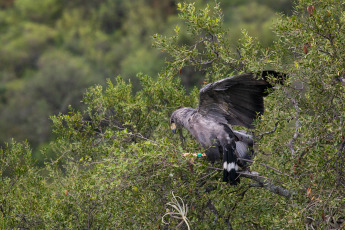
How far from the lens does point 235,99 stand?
6855 mm

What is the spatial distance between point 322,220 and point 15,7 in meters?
60.3

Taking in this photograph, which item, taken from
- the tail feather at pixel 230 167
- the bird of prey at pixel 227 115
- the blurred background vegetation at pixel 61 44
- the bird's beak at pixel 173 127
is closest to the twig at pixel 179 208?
the tail feather at pixel 230 167

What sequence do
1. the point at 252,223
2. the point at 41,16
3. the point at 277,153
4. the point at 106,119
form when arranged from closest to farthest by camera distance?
the point at 277,153 → the point at 252,223 → the point at 106,119 → the point at 41,16

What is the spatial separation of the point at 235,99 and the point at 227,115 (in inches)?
11.8

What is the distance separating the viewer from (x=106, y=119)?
8227 mm

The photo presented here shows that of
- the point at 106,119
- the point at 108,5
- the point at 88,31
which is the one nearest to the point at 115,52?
the point at 88,31

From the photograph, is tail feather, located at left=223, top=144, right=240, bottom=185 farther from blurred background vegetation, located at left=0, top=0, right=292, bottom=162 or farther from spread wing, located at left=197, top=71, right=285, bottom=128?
blurred background vegetation, located at left=0, top=0, right=292, bottom=162

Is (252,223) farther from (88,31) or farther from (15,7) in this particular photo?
(15,7)

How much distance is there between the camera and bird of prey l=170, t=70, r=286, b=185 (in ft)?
21.4

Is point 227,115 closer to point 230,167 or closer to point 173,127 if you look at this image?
point 173,127

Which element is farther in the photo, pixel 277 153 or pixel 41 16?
pixel 41 16

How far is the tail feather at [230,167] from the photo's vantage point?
20.0ft

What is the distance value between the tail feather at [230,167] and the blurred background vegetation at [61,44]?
23.2m

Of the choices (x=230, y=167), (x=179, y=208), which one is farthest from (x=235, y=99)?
(x=179, y=208)
